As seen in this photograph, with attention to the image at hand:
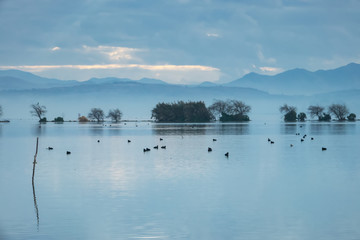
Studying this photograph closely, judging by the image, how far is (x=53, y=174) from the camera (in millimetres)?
36719

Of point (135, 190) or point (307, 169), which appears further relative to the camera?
point (307, 169)

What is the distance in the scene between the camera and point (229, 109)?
17662 centimetres

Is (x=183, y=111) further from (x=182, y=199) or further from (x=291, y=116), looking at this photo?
(x=182, y=199)

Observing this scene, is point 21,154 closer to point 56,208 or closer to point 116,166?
point 116,166

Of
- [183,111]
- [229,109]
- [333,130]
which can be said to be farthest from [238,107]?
[333,130]

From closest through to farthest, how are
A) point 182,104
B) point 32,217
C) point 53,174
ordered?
point 32,217, point 53,174, point 182,104

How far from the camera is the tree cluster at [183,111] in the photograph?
171 m

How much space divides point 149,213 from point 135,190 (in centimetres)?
618

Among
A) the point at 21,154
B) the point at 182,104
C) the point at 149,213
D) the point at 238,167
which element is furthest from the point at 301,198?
the point at 182,104

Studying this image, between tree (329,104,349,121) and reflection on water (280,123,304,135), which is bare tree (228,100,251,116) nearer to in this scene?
tree (329,104,349,121)

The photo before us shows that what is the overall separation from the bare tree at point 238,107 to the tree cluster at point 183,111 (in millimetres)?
8035

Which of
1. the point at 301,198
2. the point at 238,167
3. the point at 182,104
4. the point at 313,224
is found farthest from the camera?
the point at 182,104

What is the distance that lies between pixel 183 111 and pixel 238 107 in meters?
18.4


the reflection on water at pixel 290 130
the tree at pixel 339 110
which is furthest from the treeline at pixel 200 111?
the reflection on water at pixel 290 130
